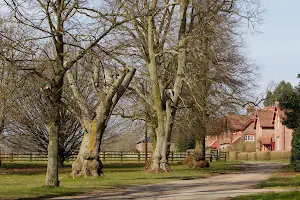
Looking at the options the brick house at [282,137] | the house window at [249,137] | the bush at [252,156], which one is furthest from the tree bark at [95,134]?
the house window at [249,137]

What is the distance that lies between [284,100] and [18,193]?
1073 inches

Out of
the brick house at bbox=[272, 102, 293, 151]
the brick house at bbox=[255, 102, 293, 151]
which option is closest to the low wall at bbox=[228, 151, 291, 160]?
the brick house at bbox=[272, 102, 293, 151]

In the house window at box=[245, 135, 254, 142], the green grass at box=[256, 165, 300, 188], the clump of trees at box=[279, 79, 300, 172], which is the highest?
the clump of trees at box=[279, 79, 300, 172]

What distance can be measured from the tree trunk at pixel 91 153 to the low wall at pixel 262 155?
1836 inches

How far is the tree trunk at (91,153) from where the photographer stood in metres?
27.8

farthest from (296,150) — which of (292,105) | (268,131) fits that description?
(268,131)

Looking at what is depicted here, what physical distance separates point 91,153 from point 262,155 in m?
49.5

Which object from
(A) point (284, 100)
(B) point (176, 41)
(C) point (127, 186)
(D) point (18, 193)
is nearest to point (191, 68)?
(B) point (176, 41)

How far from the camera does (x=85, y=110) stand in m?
28.5

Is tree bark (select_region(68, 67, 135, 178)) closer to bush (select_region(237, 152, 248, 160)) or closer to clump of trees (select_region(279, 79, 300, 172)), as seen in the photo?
clump of trees (select_region(279, 79, 300, 172))

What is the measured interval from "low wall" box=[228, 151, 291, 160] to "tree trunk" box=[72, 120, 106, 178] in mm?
46647

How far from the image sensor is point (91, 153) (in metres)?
27.9

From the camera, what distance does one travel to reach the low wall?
71.6 metres

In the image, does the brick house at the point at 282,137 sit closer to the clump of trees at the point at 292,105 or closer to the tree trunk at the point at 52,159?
the clump of trees at the point at 292,105
